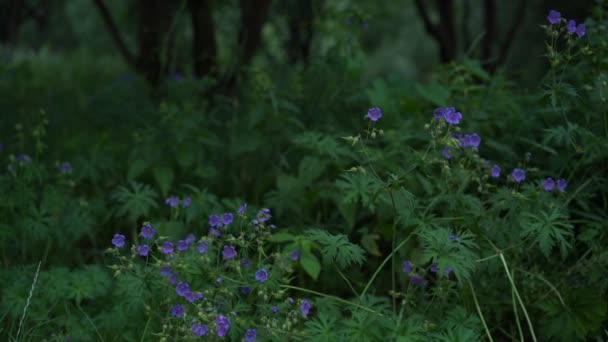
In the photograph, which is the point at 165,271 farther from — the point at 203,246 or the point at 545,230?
the point at 545,230

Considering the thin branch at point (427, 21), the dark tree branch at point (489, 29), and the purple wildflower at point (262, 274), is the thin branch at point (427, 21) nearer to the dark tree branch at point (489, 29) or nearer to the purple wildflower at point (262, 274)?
the dark tree branch at point (489, 29)

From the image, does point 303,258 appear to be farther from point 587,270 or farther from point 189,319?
point 587,270

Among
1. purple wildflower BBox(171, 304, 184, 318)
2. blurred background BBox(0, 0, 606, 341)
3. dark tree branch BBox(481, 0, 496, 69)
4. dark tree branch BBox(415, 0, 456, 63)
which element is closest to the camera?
purple wildflower BBox(171, 304, 184, 318)

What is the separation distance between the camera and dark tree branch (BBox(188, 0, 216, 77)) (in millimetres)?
4352

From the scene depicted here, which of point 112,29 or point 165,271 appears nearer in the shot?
point 165,271

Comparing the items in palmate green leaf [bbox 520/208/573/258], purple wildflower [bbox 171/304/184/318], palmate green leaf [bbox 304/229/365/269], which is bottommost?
purple wildflower [bbox 171/304/184/318]

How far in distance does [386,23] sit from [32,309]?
14.1 m

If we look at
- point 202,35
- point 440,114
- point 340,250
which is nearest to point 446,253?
point 340,250

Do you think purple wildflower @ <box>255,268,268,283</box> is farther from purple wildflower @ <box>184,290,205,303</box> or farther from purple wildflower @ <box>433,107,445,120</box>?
purple wildflower @ <box>433,107,445,120</box>

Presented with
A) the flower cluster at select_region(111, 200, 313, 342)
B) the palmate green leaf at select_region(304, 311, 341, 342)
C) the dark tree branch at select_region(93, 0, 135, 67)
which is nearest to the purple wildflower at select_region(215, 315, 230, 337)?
the flower cluster at select_region(111, 200, 313, 342)

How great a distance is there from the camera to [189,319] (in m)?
2.05

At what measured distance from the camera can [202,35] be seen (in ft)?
14.4

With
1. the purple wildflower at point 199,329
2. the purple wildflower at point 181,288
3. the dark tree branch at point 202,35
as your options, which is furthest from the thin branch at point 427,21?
the purple wildflower at point 199,329

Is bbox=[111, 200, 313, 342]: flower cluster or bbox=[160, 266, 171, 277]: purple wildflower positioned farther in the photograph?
bbox=[160, 266, 171, 277]: purple wildflower
